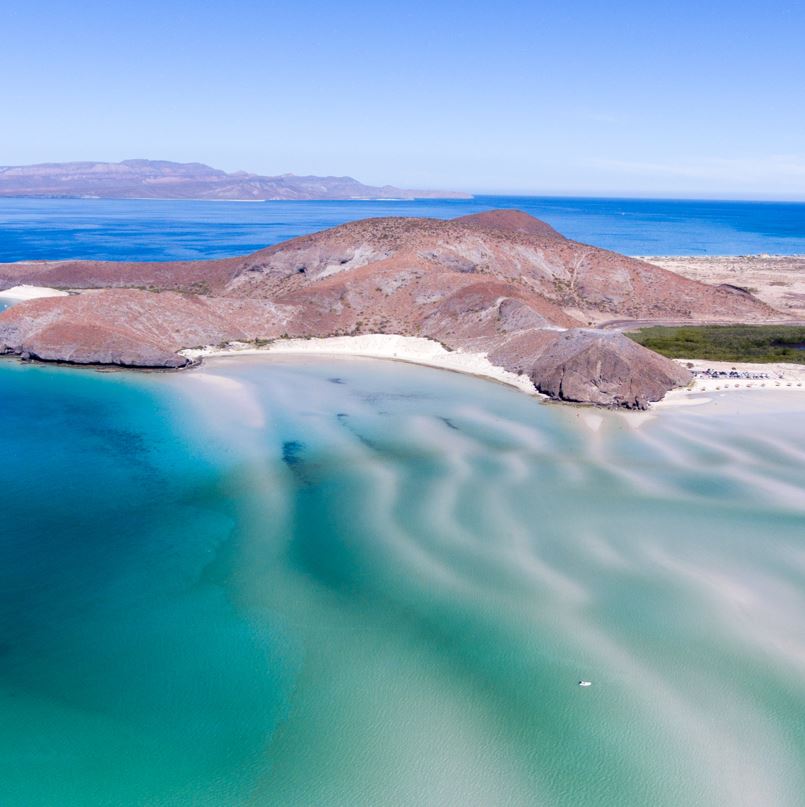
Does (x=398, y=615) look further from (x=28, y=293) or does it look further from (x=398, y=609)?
(x=28, y=293)

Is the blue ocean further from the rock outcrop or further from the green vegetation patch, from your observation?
the green vegetation patch

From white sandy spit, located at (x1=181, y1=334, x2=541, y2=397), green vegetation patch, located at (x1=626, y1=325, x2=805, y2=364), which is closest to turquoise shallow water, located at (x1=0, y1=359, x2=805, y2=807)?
→ white sandy spit, located at (x1=181, y1=334, x2=541, y2=397)

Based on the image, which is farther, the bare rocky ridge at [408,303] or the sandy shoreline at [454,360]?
the bare rocky ridge at [408,303]

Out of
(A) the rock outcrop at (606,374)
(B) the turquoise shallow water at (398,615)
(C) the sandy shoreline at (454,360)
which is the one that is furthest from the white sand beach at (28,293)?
(A) the rock outcrop at (606,374)

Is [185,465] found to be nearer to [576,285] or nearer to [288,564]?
[288,564]

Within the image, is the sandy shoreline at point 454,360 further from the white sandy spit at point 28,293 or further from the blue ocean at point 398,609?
the white sandy spit at point 28,293

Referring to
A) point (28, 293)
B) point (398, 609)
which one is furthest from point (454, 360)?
point (28, 293)
